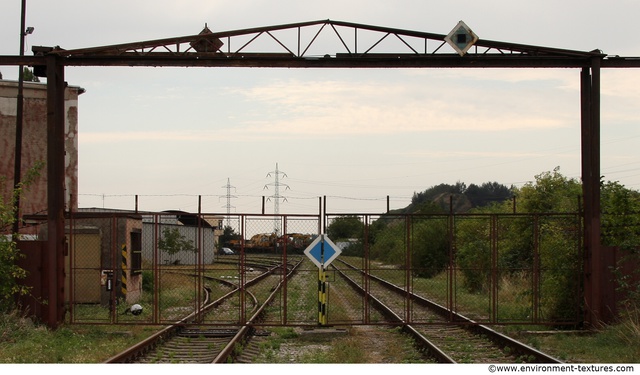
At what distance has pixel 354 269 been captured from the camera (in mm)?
22750

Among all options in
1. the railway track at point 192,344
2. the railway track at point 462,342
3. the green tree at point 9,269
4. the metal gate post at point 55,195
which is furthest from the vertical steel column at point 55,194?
the railway track at point 462,342

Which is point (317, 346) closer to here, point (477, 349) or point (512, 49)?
point (477, 349)

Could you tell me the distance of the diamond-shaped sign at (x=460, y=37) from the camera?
1833 cm

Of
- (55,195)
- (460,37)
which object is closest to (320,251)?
(460,37)

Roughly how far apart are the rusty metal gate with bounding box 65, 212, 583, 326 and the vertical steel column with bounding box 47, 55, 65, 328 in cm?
44

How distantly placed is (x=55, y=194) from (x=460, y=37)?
9.88m

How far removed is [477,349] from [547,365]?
129 inches

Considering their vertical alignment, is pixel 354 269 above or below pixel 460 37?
below

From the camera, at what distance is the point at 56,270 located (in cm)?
1839

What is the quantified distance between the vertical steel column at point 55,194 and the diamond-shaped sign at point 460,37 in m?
9.00

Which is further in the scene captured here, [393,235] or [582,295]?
[393,235]

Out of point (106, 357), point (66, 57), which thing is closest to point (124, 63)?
point (66, 57)

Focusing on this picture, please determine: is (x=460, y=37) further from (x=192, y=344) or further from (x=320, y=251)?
(x=192, y=344)

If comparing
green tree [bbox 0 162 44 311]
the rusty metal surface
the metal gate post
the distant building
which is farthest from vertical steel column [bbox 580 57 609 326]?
the distant building
